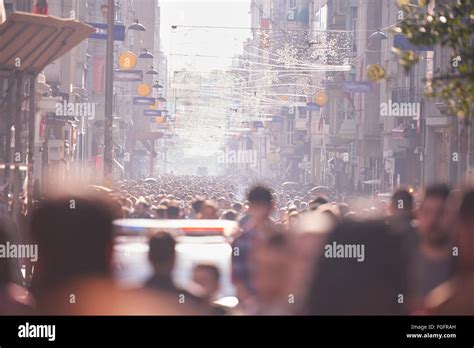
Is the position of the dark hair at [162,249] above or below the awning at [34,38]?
below

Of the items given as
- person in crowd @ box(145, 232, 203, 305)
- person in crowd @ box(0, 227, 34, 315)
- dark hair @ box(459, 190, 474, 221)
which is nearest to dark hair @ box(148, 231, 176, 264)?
person in crowd @ box(145, 232, 203, 305)

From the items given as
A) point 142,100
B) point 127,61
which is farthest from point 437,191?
point 142,100

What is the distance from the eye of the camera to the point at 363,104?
74.9 meters

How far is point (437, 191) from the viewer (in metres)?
7.26

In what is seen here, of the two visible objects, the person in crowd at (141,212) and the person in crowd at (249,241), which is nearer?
the person in crowd at (249,241)

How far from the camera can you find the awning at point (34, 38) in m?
16.8

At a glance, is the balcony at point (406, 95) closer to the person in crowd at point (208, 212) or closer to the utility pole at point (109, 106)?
the utility pole at point (109, 106)

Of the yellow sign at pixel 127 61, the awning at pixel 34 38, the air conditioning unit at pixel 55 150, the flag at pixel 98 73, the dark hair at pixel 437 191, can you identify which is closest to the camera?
the dark hair at pixel 437 191

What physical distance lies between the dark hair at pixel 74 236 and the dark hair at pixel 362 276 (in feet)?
3.24

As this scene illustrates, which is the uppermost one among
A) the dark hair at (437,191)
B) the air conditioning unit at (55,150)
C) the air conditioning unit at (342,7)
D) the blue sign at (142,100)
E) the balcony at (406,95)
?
the air conditioning unit at (342,7)

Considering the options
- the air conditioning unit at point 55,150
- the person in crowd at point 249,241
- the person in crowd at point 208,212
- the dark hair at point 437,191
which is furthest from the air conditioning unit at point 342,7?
the dark hair at point 437,191

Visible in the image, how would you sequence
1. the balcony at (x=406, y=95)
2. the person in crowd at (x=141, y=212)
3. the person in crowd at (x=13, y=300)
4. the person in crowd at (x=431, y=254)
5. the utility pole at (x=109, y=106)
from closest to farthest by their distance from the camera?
1. the person in crowd at (x=13, y=300)
2. the person in crowd at (x=431, y=254)
3. the person in crowd at (x=141, y=212)
4. the utility pole at (x=109, y=106)
5. the balcony at (x=406, y=95)
